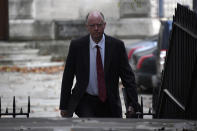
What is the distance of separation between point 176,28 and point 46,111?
231 inches

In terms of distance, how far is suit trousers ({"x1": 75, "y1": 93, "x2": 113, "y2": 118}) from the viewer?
6754mm

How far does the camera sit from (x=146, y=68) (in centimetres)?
1536

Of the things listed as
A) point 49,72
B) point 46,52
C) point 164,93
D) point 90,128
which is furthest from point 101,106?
point 46,52

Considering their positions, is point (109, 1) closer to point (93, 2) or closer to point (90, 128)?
point (93, 2)

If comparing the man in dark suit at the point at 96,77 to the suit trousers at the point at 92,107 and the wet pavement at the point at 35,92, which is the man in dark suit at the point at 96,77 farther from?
the wet pavement at the point at 35,92

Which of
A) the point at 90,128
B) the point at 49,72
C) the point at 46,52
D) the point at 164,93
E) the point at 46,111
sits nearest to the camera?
the point at 90,128

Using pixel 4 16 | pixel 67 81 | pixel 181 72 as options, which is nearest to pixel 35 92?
pixel 67 81

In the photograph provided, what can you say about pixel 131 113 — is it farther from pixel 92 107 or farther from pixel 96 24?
pixel 96 24

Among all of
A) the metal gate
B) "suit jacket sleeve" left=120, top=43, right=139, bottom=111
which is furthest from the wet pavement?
"suit jacket sleeve" left=120, top=43, right=139, bottom=111

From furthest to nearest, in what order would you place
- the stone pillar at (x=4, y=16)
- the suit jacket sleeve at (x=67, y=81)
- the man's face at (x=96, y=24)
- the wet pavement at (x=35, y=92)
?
the stone pillar at (x=4, y=16)
the wet pavement at (x=35, y=92)
the suit jacket sleeve at (x=67, y=81)
the man's face at (x=96, y=24)

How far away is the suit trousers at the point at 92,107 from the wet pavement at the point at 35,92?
3.34 meters

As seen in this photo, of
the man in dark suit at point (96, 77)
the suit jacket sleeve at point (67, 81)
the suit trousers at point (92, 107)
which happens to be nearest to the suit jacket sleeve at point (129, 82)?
the man in dark suit at point (96, 77)

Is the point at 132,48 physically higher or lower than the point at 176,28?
lower

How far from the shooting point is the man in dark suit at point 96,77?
22.1 feet
